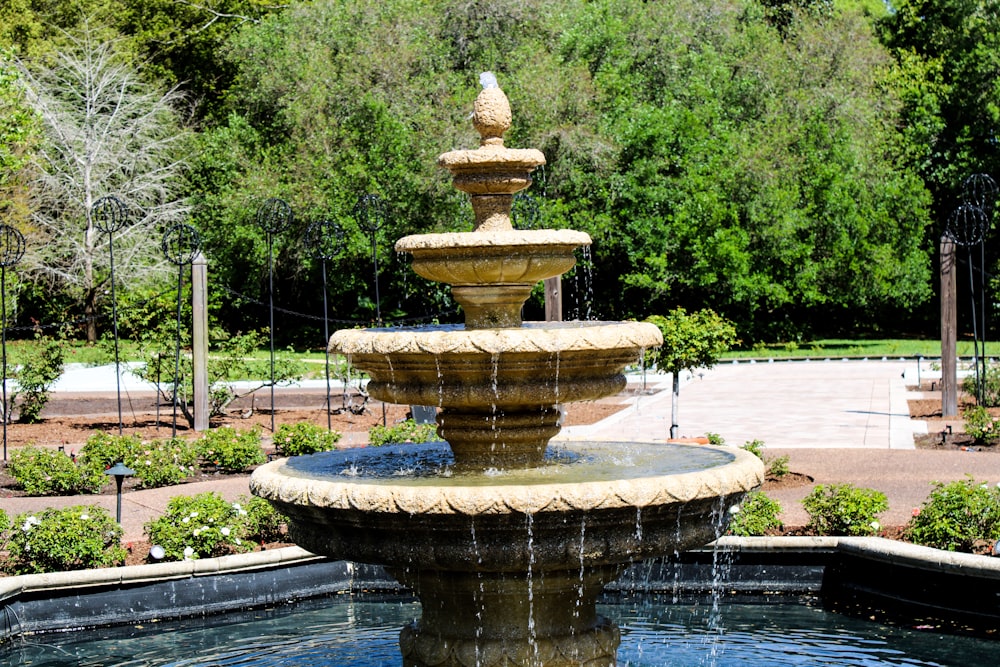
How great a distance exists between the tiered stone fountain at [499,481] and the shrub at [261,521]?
2903mm

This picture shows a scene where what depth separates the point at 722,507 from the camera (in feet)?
19.9

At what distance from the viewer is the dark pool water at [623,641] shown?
310 inches

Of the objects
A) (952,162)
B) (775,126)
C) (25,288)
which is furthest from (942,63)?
(25,288)

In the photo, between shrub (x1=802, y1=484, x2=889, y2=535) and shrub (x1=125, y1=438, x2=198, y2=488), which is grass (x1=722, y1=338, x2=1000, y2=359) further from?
shrub (x1=802, y1=484, x2=889, y2=535)

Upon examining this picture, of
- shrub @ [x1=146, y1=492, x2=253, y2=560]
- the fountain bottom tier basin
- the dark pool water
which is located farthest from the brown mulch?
the fountain bottom tier basin

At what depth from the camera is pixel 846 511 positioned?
31.4 ft

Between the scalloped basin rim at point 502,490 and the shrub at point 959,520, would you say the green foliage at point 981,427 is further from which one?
the scalloped basin rim at point 502,490

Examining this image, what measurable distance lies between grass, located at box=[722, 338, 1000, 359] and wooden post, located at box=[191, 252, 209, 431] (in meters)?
17.1

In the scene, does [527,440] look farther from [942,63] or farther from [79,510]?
[942,63]

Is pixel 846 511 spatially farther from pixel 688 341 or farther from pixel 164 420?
pixel 164 420

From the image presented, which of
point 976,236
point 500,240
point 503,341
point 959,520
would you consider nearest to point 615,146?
point 976,236

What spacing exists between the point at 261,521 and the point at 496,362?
179 inches

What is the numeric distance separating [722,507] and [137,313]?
42.2 ft

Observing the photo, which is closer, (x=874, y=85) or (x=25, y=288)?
(x=25, y=288)
